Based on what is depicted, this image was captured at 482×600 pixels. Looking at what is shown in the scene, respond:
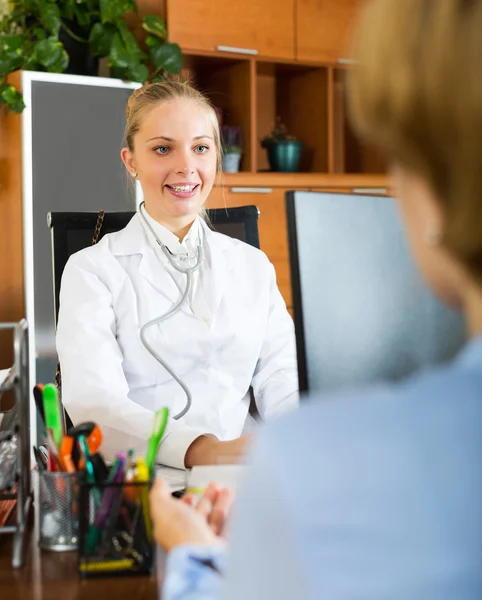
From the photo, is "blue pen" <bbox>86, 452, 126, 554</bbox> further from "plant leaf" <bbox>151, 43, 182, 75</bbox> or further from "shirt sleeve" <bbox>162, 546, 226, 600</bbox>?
"plant leaf" <bbox>151, 43, 182, 75</bbox>

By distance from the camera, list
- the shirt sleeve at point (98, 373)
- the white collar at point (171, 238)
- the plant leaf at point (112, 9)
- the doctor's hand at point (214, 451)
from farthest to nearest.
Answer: the plant leaf at point (112, 9) → the white collar at point (171, 238) → the shirt sleeve at point (98, 373) → the doctor's hand at point (214, 451)

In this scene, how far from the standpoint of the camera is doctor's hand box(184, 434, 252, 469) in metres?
1.27

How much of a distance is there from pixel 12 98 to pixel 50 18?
1.17 feet

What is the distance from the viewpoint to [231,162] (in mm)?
3756

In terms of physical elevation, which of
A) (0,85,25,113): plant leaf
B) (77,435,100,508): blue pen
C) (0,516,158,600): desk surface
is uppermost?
(0,85,25,113): plant leaf

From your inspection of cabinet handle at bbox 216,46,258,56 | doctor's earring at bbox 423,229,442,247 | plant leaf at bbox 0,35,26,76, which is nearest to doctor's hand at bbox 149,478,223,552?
doctor's earring at bbox 423,229,442,247

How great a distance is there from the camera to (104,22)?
3428 millimetres

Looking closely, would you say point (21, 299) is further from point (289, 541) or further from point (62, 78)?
point (289, 541)

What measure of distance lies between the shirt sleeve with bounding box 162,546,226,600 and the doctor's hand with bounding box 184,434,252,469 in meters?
0.54

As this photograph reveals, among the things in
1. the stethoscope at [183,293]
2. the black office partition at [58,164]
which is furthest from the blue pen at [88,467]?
the black office partition at [58,164]

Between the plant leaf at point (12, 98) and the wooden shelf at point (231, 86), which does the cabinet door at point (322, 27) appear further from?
the plant leaf at point (12, 98)

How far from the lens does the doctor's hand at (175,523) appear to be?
2.48 feet

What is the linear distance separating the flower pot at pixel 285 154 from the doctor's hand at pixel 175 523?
3255mm

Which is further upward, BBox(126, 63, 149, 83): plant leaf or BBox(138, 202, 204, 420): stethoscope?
BBox(126, 63, 149, 83): plant leaf
